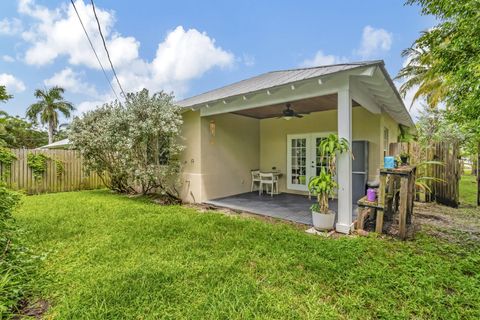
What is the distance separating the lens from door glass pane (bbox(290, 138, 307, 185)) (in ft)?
27.5

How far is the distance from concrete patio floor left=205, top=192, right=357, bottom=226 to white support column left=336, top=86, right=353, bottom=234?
0.82 m

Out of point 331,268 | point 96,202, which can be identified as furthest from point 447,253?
point 96,202

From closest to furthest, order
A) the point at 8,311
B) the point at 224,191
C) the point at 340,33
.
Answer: the point at 8,311 → the point at 224,191 → the point at 340,33

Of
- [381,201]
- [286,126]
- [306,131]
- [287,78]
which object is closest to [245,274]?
[381,201]

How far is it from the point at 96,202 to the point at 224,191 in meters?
4.08

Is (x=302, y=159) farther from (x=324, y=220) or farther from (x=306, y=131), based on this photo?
(x=324, y=220)

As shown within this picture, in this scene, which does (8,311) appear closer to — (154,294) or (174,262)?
(154,294)

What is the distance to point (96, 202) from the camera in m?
7.06

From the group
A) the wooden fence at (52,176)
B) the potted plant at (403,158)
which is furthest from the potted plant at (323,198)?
the wooden fence at (52,176)

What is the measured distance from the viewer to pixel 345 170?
4.44 metres

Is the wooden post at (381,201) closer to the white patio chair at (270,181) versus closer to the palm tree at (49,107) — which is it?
the white patio chair at (270,181)

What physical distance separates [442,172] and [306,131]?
4328 mm

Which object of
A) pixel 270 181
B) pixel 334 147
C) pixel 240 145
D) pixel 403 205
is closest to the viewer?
pixel 403 205

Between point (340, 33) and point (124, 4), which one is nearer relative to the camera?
point (124, 4)
